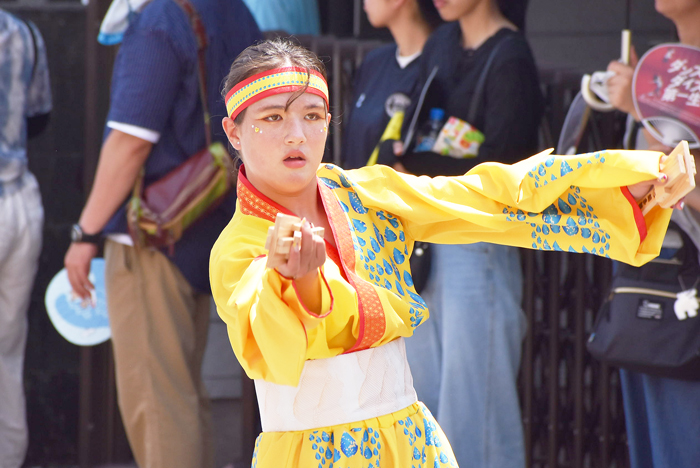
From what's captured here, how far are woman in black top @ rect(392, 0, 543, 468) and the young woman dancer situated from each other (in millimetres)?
923

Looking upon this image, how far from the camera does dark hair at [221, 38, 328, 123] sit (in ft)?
5.93

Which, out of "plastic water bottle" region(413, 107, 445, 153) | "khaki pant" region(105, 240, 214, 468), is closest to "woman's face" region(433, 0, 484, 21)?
"plastic water bottle" region(413, 107, 445, 153)

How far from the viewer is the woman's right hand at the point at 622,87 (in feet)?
9.06

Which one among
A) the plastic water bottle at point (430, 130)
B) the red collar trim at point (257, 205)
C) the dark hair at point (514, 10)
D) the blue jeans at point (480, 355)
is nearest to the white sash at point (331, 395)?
the red collar trim at point (257, 205)

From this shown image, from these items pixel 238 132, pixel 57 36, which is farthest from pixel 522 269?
pixel 57 36

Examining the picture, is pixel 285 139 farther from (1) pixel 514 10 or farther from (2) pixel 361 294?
(1) pixel 514 10

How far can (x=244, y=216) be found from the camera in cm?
180

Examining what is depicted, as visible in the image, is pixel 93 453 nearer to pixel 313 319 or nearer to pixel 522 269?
pixel 522 269

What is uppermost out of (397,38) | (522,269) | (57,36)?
(57,36)

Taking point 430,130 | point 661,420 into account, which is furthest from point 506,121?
point 661,420

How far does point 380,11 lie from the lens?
3.36 metres

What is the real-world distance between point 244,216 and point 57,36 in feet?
8.90

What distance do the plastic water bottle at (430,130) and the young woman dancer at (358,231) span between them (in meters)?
0.98

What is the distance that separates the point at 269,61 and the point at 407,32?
5.38ft
